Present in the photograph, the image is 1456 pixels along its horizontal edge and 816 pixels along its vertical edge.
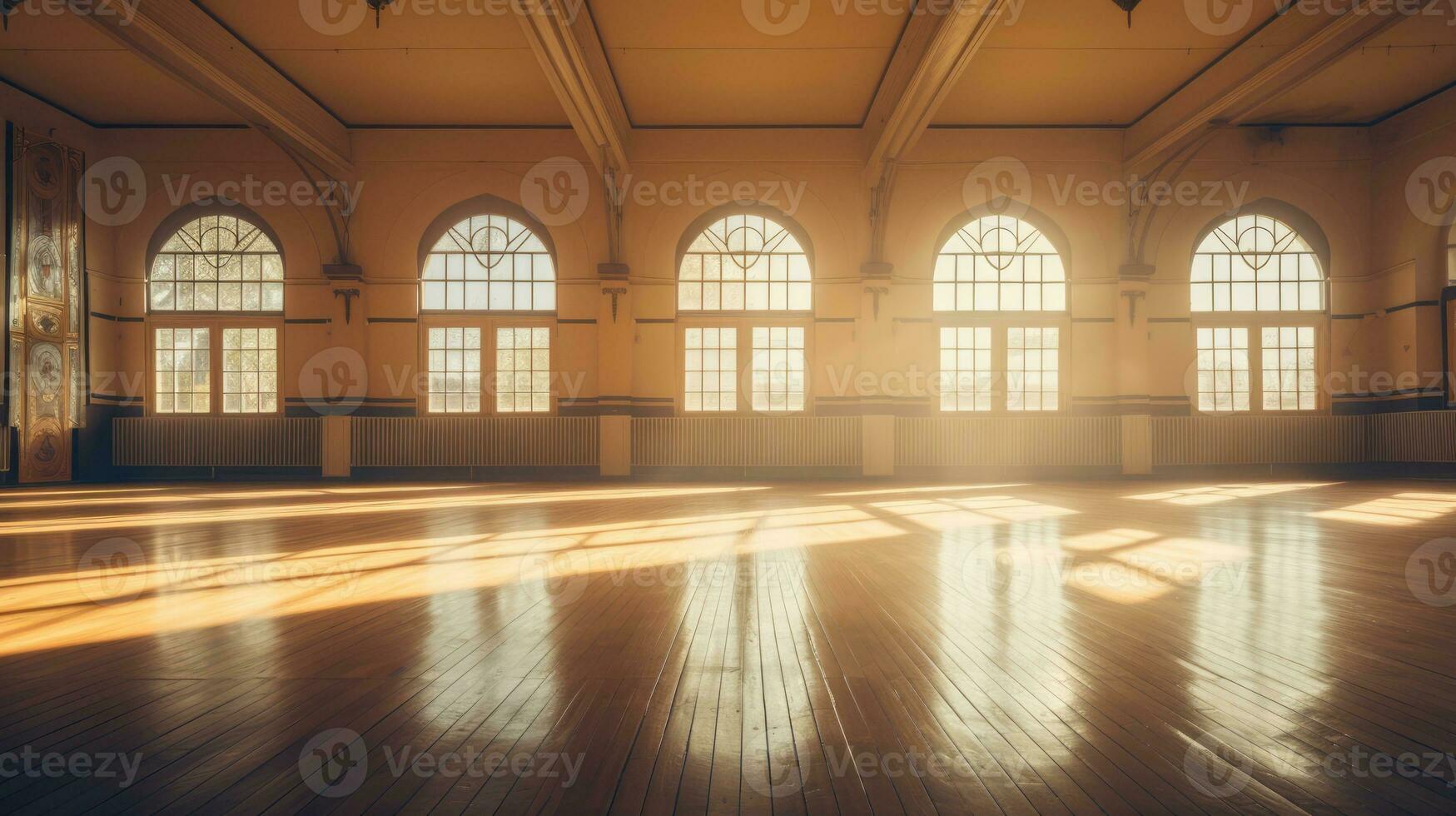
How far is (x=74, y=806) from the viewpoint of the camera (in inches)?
63.3

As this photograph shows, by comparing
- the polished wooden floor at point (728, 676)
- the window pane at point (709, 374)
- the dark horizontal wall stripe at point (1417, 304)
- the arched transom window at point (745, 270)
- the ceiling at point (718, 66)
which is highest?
the ceiling at point (718, 66)

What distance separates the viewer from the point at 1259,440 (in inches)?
506

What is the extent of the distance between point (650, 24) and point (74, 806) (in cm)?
980

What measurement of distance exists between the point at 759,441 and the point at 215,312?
9336 millimetres

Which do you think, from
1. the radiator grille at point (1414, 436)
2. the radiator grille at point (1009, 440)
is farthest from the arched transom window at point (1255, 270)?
the radiator grille at point (1009, 440)

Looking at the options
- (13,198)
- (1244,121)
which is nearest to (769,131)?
(1244,121)

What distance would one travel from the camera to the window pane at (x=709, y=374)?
13102 mm

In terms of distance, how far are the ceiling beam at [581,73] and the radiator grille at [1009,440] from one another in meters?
Answer: 6.41

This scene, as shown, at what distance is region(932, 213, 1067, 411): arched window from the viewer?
43.1ft

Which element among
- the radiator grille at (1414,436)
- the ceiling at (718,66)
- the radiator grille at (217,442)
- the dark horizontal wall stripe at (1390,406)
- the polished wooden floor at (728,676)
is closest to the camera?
the polished wooden floor at (728,676)

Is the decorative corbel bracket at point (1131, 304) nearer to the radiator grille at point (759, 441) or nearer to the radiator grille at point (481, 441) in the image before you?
the radiator grille at point (759, 441)

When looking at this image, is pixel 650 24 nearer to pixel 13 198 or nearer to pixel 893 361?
pixel 893 361

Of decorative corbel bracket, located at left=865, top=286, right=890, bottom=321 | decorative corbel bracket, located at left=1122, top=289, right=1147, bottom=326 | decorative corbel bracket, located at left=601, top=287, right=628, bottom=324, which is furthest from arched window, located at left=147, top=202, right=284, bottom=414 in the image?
decorative corbel bracket, located at left=1122, top=289, right=1147, bottom=326

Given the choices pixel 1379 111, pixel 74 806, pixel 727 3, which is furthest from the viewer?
pixel 1379 111
